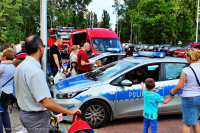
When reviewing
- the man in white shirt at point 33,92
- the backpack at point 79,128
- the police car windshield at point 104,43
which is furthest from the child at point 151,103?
the police car windshield at point 104,43

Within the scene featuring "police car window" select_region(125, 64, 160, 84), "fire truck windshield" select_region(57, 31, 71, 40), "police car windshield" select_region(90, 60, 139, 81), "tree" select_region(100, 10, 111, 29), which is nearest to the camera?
A: "police car window" select_region(125, 64, 160, 84)

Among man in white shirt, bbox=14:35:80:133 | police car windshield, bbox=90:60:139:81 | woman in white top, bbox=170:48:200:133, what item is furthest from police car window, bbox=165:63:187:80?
man in white shirt, bbox=14:35:80:133

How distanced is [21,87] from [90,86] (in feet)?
8.65

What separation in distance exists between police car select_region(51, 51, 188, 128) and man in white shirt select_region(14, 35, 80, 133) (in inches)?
90.8

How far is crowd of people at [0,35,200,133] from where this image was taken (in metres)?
2.14

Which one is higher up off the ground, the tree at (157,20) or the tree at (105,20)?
the tree at (105,20)

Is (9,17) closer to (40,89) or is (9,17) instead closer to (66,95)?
(66,95)

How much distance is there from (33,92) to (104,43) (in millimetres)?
10189

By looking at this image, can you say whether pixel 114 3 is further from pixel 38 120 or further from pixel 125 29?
pixel 38 120

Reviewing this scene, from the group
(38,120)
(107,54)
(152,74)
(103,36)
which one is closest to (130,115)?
(152,74)

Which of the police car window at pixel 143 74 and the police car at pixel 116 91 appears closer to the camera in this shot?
the police car at pixel 116 91

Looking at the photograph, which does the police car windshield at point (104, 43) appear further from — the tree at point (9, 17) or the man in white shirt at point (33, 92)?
the tree at point (9, 17)

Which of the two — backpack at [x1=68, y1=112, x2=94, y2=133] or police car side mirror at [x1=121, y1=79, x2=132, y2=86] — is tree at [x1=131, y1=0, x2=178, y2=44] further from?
backpack at [x1=68, y1=112, x2=94, y2=133]

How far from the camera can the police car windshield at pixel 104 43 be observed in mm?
11948
